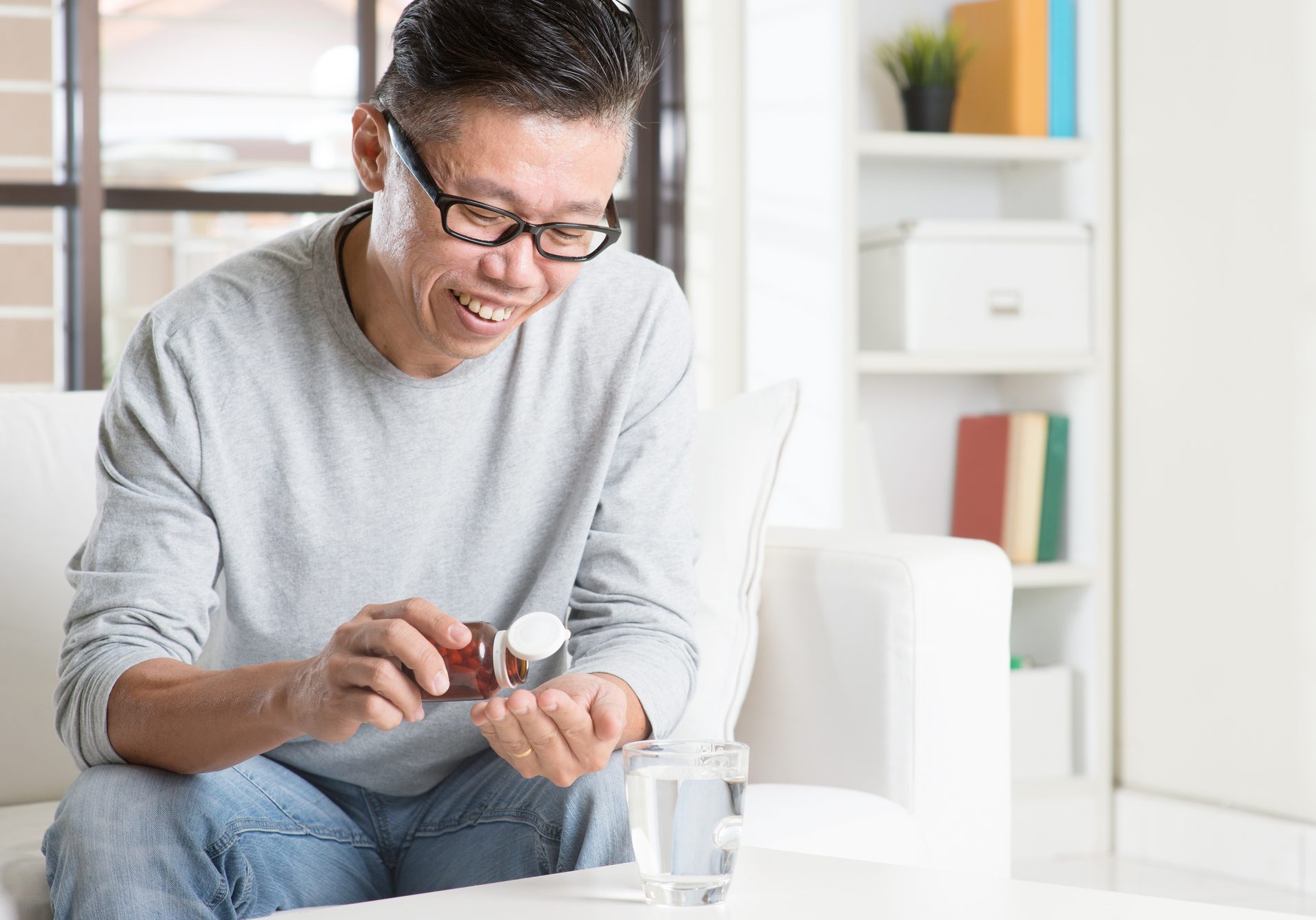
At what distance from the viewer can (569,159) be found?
1.14 m

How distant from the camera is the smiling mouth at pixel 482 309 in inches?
47.2

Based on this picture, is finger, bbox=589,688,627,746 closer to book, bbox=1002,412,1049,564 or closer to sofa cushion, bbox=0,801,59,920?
sofa cushion, bbox=0,801,59,920

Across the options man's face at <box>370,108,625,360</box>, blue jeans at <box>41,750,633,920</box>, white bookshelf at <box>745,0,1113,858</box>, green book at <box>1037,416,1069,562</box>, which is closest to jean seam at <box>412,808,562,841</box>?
blue jeans at <box>41,750,633,920</box>

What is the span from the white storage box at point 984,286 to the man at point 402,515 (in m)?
1.23

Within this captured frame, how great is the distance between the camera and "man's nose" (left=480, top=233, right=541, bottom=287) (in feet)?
3.77

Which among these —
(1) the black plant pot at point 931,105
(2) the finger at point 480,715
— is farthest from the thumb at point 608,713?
(1) the black plant pot at point 931,105

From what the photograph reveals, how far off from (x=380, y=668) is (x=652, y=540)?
465 mm

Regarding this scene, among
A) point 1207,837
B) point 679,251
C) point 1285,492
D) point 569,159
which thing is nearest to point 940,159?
point 679,251

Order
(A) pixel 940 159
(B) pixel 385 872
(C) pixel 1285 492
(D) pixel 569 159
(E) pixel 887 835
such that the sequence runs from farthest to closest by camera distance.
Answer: (A) pixel 940 159
(C) pixel 1285 492
(E) pixel 887 835
(B) pixel 385 872
(D) pixel 569 159

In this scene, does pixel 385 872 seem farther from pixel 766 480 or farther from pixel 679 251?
pixel 679 251

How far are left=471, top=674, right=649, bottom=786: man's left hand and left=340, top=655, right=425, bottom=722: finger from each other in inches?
1.6

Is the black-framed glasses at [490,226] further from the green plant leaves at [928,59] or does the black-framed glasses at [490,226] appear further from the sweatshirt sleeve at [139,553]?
the green plant leaves at [928,59]

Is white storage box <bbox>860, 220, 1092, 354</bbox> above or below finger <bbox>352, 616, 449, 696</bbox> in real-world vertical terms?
above

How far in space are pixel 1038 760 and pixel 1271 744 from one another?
0.41 m
